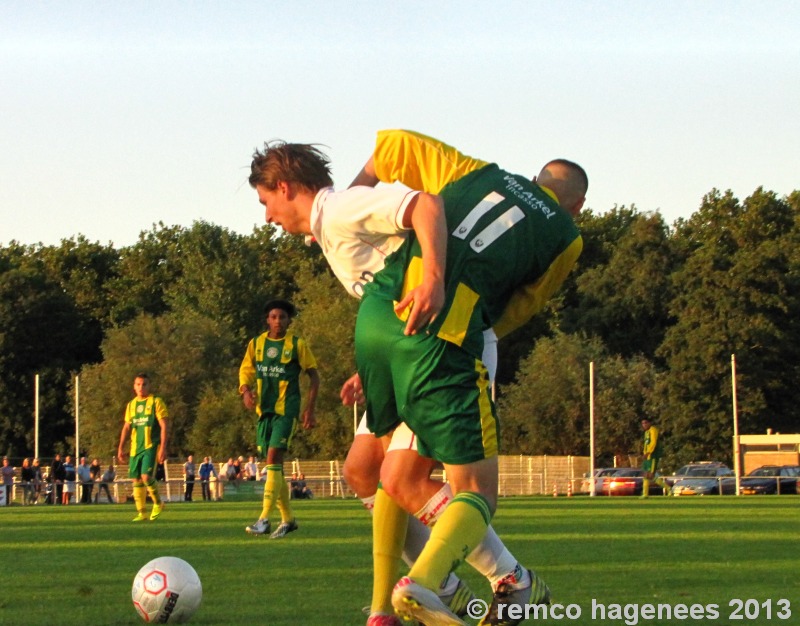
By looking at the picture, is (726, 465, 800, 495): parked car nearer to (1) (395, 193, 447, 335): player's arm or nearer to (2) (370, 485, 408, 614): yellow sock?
(2) (370, 485, 408, 614): yellow sock

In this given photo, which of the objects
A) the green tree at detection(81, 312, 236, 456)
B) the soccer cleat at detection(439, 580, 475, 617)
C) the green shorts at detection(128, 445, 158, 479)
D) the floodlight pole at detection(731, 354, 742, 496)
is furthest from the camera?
the green tree at detection(81, 312, 236, 456)

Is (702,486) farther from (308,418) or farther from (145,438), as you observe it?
(308,418)

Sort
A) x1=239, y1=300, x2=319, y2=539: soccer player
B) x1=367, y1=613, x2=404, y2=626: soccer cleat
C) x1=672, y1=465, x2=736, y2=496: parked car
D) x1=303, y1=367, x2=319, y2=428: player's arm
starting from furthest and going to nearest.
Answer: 1. x1=672, y1=465, x2=736, y2=496: parked car
2. x1=239, y1=300, x2=319, y2=539: soccer player
3. x1=303, y1=367, x2=319, y2=428: player's arm
4. x1=367, y1=613, x2=404, y2=626: soccer cleat

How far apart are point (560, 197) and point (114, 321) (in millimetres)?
88273

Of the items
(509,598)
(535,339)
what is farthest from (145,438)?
(535,339)

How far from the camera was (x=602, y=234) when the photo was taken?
298 ft

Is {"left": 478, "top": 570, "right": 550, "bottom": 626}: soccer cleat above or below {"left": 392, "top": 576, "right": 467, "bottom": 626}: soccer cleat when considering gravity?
below

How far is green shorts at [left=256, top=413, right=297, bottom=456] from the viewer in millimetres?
14359

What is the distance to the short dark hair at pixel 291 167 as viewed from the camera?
5508 millimetres

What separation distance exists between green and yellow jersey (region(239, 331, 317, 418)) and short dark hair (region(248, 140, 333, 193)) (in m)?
8.83

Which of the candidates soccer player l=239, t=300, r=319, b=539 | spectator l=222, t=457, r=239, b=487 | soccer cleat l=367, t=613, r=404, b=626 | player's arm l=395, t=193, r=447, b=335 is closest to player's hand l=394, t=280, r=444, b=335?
player's arm l=395, t=193, r=447, b=335

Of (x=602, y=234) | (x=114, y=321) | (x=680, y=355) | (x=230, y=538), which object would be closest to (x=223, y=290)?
(x=114, y=321)

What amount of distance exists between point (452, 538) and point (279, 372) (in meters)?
9.76

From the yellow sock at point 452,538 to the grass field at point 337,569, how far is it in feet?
4.34
